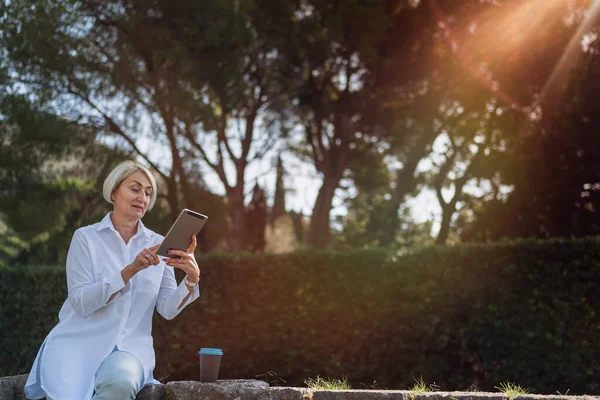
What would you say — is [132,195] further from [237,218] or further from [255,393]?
[237,218]

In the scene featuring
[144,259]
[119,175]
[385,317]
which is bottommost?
[385,317]

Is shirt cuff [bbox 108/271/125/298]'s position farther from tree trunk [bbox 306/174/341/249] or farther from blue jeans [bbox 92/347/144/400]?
tree trunk [bbox 306/174/341/249]

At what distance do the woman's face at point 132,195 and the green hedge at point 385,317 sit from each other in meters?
3.94

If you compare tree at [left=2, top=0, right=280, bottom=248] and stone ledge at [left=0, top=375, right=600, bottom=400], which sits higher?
tree at [left=2, top=0, right=280, bottom=248]

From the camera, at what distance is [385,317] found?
26.2 feet

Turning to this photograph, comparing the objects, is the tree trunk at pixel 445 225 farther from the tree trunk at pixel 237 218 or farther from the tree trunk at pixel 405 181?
the tree trunk at pixel 237 218

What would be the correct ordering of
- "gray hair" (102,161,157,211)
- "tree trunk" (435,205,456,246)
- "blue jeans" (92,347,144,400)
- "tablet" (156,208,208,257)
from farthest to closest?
1. "tree trunk" (435,205,456,246)
2. "gray hair" (102,161,157,211)
3. "tablet" (156,208,208,257)
4. "blue jeans" (92,347,144,400)

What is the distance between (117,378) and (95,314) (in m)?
0.37

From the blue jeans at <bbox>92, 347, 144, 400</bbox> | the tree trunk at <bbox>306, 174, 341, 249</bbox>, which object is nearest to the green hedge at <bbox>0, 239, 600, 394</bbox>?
the blue jeans at <bbox>92, 347, 144, 400</bbox>

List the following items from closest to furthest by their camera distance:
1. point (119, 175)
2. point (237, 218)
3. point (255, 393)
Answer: point (119, 175)
point (255, 393)
point (237, 218)

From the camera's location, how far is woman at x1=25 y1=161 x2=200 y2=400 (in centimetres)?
339

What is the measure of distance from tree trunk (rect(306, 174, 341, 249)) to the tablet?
13.8 meters

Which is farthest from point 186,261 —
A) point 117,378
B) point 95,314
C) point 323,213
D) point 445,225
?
point 445,225

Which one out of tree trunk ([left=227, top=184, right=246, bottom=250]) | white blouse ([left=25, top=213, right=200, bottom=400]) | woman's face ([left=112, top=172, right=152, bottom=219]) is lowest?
→ white blouse ([left=25, top=213, right=200, bottom=400])
